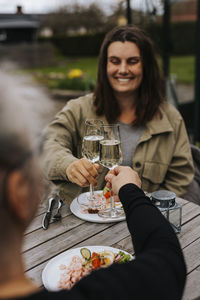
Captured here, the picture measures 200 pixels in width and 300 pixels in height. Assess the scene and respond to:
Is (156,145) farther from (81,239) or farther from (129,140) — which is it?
(81,239)

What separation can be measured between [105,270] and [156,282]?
11 cm

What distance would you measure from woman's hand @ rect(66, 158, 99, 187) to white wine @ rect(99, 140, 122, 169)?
111 mm

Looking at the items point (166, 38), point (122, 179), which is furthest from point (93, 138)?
point (166, 38)

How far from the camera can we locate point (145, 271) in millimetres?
800

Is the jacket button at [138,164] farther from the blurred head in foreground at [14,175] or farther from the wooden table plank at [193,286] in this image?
the blurred head in foreground at [14,175]

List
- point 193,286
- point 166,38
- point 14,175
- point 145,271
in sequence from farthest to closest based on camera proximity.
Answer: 1. point 166,38
2. point 193,286
3. point 145,271
4. point 14,175

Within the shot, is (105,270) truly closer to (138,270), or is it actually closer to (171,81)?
(138,270)

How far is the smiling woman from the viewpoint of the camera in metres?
2.35

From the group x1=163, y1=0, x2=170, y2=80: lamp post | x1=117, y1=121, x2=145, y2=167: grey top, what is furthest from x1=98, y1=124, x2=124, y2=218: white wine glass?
x1=163, y1=0, x2=170, y2=80: lamp post

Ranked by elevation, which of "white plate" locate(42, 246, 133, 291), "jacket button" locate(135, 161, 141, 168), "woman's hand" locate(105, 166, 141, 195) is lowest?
"jacket button" locate(135, 161, 141, 168)

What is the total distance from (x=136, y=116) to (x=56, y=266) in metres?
1.39

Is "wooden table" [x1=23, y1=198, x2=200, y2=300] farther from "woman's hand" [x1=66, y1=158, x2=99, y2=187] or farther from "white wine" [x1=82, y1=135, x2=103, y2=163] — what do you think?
"white wine" [x1=82, y1=135, x2=103, y2=163]

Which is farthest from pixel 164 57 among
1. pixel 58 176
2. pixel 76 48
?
pixel 76 48

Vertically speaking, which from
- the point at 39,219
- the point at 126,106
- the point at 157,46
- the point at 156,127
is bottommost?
the point at 39,219
